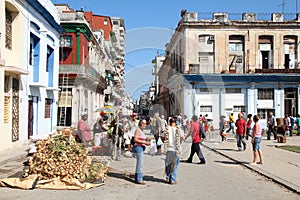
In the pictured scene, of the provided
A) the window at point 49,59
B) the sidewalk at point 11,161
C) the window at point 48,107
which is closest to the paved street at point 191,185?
the sidewalk at point 11,161

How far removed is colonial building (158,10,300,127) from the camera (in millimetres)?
34125

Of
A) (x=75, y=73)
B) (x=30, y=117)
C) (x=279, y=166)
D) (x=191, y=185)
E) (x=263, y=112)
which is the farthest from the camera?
(x=263, y=112)

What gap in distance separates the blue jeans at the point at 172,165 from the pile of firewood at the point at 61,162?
1.70m

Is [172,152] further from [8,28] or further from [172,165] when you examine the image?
[8,28]

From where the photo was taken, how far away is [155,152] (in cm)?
1518

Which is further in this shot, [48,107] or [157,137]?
[48,107]

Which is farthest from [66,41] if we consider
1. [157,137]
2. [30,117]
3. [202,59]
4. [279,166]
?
[279,166]

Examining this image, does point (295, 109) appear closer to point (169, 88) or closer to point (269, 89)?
point (269, 89)

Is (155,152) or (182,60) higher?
(182,60)

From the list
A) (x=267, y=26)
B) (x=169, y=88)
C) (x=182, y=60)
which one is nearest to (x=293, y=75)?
(x=267, y=26)

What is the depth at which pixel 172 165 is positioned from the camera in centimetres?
894

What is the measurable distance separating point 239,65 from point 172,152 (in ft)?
90.5

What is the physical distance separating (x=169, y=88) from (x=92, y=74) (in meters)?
13.5

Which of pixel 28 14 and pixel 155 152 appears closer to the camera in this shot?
pixel 155 152
